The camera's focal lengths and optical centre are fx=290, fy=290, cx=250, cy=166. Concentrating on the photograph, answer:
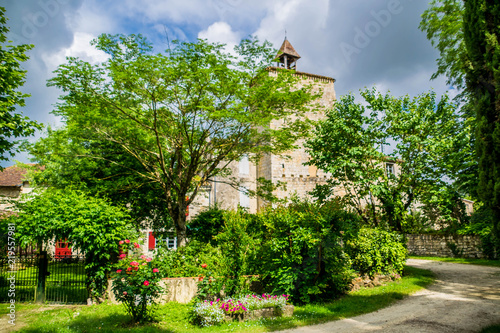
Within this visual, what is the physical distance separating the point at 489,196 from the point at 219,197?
1884 cm

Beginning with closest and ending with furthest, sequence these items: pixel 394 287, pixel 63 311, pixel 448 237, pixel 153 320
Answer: pixel 153 320 → pixel 63 311 → pixel 394 287 → pixel 448 237

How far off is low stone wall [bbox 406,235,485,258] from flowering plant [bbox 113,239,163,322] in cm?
1772

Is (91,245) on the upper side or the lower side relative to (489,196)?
lower

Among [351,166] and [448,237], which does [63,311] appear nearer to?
[351,166]

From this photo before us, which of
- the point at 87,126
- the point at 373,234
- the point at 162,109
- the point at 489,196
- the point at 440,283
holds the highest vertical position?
the point at 162,109

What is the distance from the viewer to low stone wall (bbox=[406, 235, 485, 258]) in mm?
17391

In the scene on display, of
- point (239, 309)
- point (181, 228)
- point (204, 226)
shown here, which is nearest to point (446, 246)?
point (204, 226)

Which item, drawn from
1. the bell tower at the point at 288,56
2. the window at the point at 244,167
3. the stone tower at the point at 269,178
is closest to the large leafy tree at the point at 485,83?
the stone tower at the point at 269,178

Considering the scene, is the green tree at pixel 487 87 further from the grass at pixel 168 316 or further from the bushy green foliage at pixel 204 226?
the bushy green foliage at pixel 204 226

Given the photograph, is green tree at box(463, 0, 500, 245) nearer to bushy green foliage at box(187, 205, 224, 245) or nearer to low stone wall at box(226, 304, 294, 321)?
low stone wall at box(226, 304, 294, 321)

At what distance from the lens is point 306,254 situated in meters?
8.01

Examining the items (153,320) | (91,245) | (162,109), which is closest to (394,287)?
(153,320)

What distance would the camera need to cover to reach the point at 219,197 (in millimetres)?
23234

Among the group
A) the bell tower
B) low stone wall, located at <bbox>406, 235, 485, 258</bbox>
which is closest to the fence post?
low stone wall, located at <bbox>406, 235, 485, 258</bbox>
